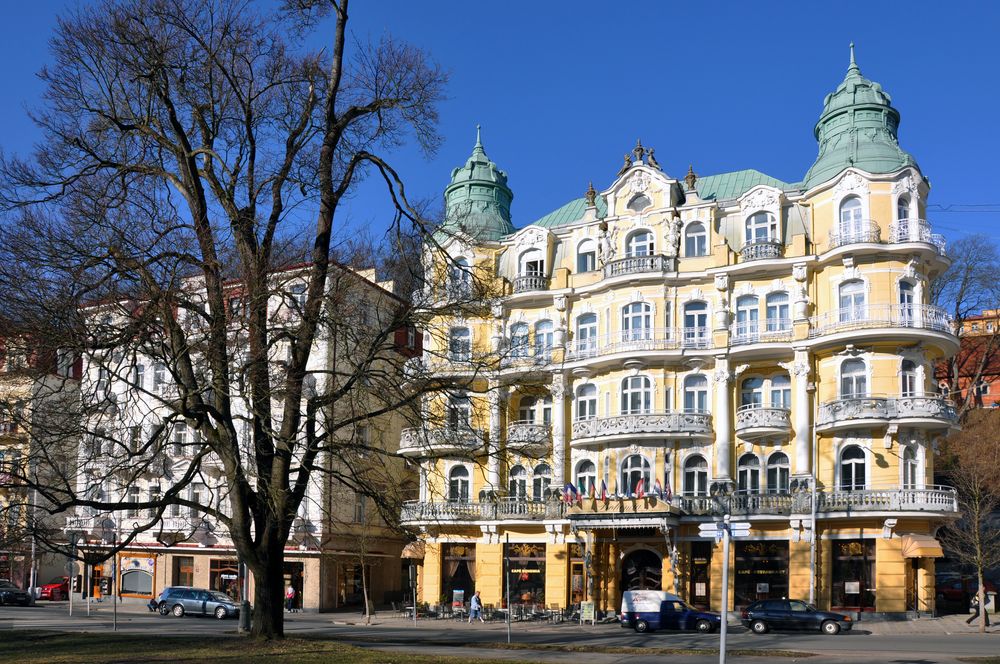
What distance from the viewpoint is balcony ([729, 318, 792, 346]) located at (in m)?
48.6

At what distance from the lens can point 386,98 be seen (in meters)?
24.2

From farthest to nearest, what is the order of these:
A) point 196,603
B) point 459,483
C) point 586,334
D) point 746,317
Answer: point 459,483 < point 586,334 < point 196,603 < point 746,317

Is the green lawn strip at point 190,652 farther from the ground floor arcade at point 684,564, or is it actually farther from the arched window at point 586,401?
the arched window at point 586,401

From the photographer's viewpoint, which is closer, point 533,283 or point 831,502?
point 831,502

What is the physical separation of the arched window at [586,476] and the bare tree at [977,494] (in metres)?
15.8

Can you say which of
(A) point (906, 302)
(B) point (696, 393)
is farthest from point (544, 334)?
(A) point (906, 302)

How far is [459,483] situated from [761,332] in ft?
57.2

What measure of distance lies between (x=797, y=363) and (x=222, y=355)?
32.8m

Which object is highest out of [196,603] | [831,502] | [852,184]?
[852,184]

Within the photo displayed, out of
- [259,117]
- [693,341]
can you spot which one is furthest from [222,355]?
[693,341]

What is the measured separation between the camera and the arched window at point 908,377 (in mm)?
46594

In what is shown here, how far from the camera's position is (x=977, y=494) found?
43.6 metres

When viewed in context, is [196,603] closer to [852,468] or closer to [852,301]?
[852,468]

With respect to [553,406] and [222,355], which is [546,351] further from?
[222,355]
